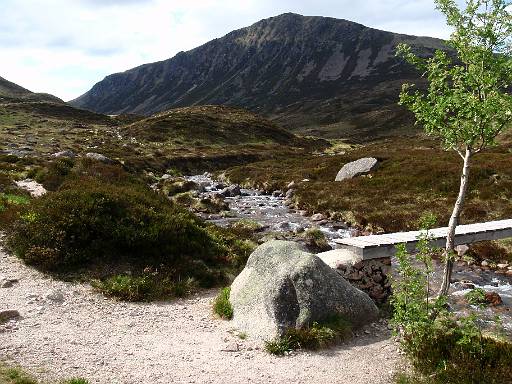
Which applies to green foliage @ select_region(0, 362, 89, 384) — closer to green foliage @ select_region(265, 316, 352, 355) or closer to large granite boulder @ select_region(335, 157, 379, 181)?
green foliage @ select_region(265, 316, 352, 355)

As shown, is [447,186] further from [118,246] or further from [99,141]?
[99,141]

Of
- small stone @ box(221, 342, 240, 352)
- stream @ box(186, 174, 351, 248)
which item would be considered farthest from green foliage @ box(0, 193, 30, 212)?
small stone @ box(221, 342, 240, 352)

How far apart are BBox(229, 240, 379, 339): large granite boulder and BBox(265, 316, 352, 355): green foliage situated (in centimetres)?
24

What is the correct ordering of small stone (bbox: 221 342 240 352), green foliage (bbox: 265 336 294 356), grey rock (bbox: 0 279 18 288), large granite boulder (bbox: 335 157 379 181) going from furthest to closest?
large granite boulder (bbox: 335 157 379 181) < grey rock (bbox: 0 279 18 288) < small stone (bbox: 221 342 240 352) < green foliage (bbox: 265 336 294 356)

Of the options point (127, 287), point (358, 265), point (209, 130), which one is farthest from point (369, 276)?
point (209, 130)

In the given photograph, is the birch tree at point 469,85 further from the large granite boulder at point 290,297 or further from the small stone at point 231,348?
the small stone at point 231,348

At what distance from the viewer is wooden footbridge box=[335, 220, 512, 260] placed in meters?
16.2

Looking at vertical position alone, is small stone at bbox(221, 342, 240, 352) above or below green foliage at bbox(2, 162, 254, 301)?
below

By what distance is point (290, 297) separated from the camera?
A: 1331cm

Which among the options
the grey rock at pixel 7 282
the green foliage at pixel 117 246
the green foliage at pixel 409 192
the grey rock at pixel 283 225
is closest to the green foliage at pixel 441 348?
the green foliage at pixel 117 246

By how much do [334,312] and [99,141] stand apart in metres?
82.0

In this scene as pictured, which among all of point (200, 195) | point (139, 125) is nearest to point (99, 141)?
point (139, 125)

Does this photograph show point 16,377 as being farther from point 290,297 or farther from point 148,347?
point 290,297

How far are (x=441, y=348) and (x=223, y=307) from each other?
684 cm
